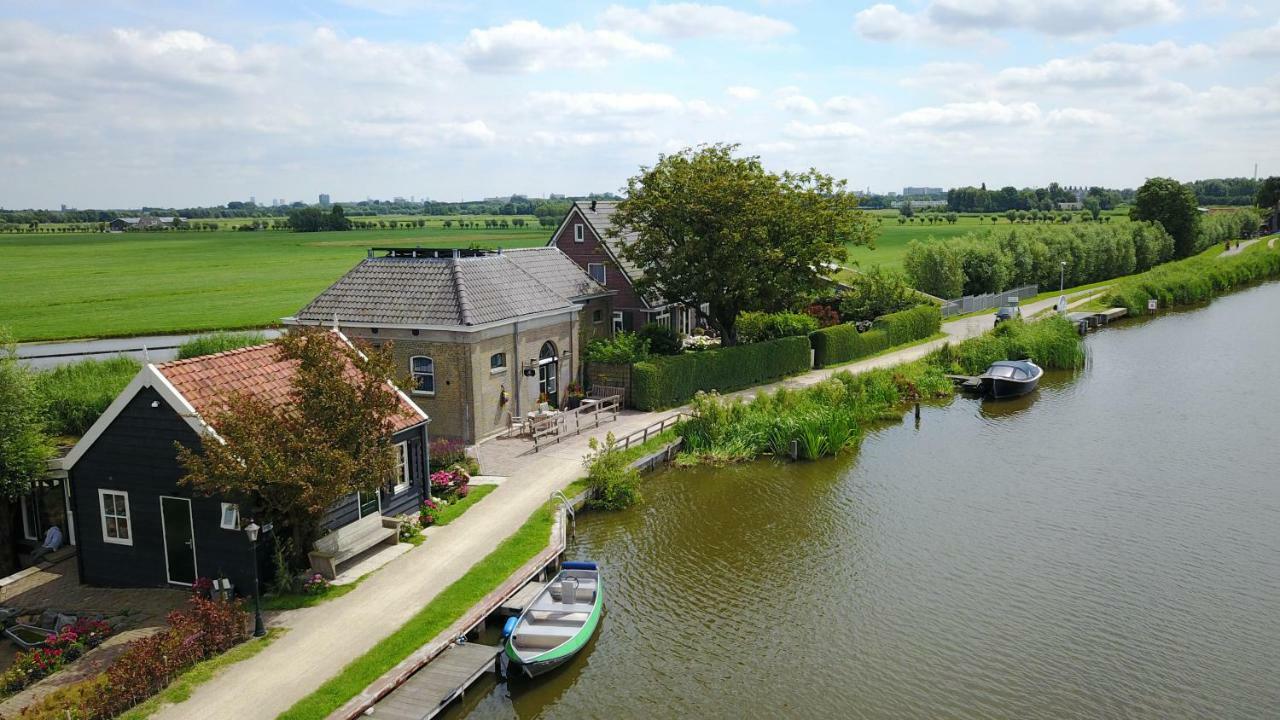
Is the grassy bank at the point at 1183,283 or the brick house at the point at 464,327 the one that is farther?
the grassy bank at the point at 1183,283

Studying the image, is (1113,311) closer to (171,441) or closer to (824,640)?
(824,640)

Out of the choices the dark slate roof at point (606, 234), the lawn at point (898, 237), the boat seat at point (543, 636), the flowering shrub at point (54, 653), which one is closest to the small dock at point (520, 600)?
the boat seat at point (543, 636)

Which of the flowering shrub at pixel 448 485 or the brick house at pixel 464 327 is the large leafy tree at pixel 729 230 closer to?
the brick house at pixel 464 327

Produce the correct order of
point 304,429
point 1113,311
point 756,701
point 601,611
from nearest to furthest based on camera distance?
point 756,701
point 304,429
point 601,611
point 1113,311

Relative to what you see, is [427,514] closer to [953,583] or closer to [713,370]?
[953,583]

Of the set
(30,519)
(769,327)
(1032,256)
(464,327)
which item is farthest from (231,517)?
(1032,256)

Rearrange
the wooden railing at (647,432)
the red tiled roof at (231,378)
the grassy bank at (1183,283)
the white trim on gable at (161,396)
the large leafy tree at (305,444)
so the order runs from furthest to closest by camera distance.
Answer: the grassy bank at (1183,283) → the wooden railing at (647,432) → the red tiled roof at (231,378) → the white trim on gable at (161,396) → the large leafy tree at (305,444)

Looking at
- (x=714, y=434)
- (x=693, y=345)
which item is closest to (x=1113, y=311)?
(x=693, y=345)

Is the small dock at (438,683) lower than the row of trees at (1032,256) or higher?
lower
